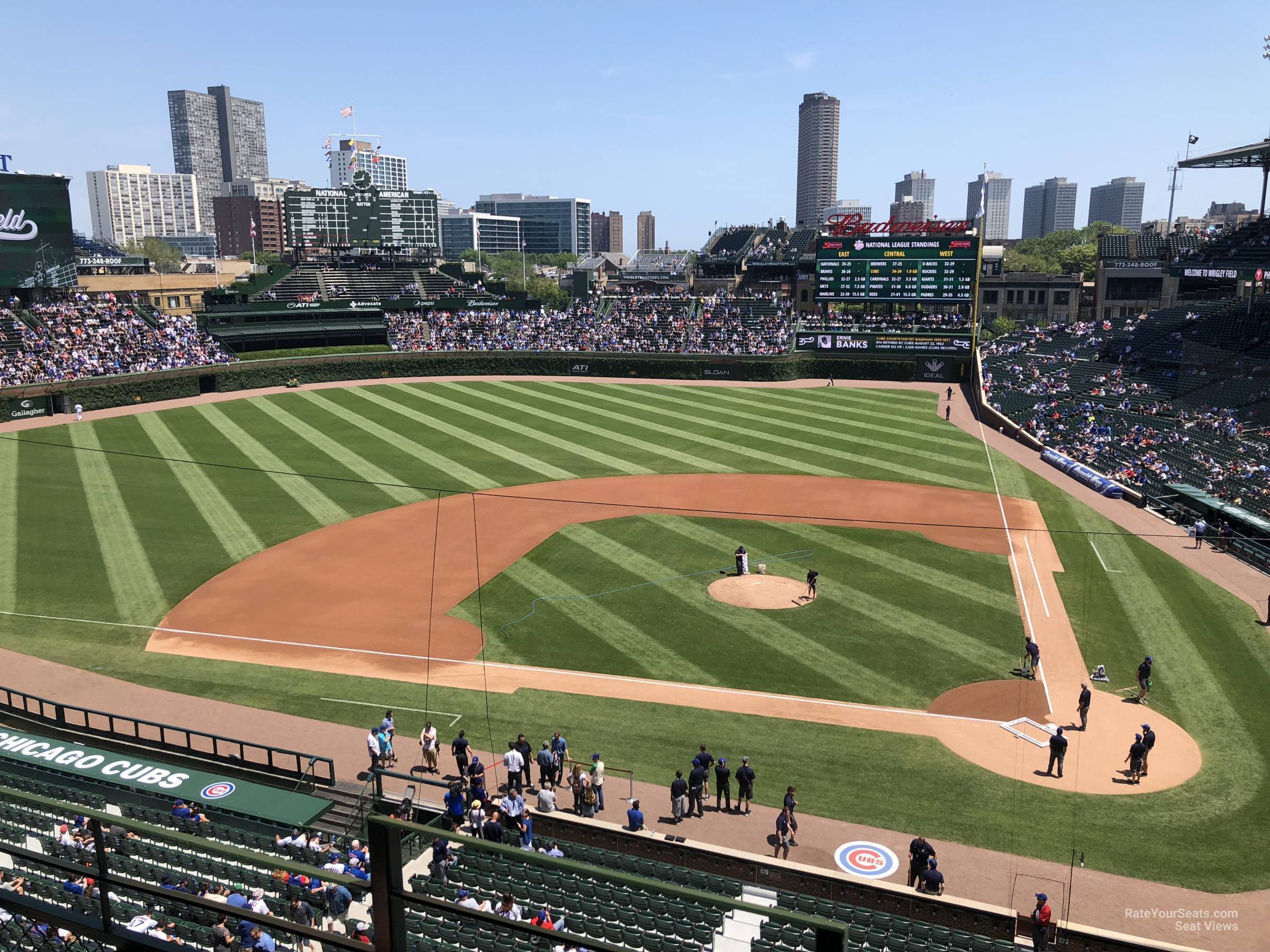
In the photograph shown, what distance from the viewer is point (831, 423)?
182 ft

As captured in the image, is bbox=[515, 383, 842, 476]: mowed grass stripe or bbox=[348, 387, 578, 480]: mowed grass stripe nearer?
bbox=[348, 387, 578, 480]: mowed grass stripe

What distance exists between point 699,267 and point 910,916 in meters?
99.2

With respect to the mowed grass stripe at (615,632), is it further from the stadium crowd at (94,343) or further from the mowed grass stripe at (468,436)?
the stadium crowd at (94,343)

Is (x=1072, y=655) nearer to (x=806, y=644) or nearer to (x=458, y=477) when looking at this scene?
(x=806, y=644)

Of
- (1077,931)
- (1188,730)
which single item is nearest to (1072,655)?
(1188,730)

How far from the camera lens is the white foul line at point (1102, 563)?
99.1ft

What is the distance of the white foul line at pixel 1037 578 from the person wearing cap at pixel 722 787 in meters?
13.2

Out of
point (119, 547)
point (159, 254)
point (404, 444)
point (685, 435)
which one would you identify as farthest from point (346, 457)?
point (159, 254)

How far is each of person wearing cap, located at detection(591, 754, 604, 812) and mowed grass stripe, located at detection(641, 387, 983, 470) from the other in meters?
32.9

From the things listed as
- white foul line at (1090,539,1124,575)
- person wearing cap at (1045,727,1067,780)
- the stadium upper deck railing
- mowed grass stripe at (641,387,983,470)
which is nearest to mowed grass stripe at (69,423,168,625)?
the stadium upper deck railing

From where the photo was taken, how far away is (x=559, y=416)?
56906 mm

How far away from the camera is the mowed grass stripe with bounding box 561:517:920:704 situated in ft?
72.5

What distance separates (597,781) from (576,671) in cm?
604

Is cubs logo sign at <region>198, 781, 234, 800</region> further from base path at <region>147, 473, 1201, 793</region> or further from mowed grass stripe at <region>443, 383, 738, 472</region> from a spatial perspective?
mowed grass stripe at <region>443, 383, 738, 472</region>
